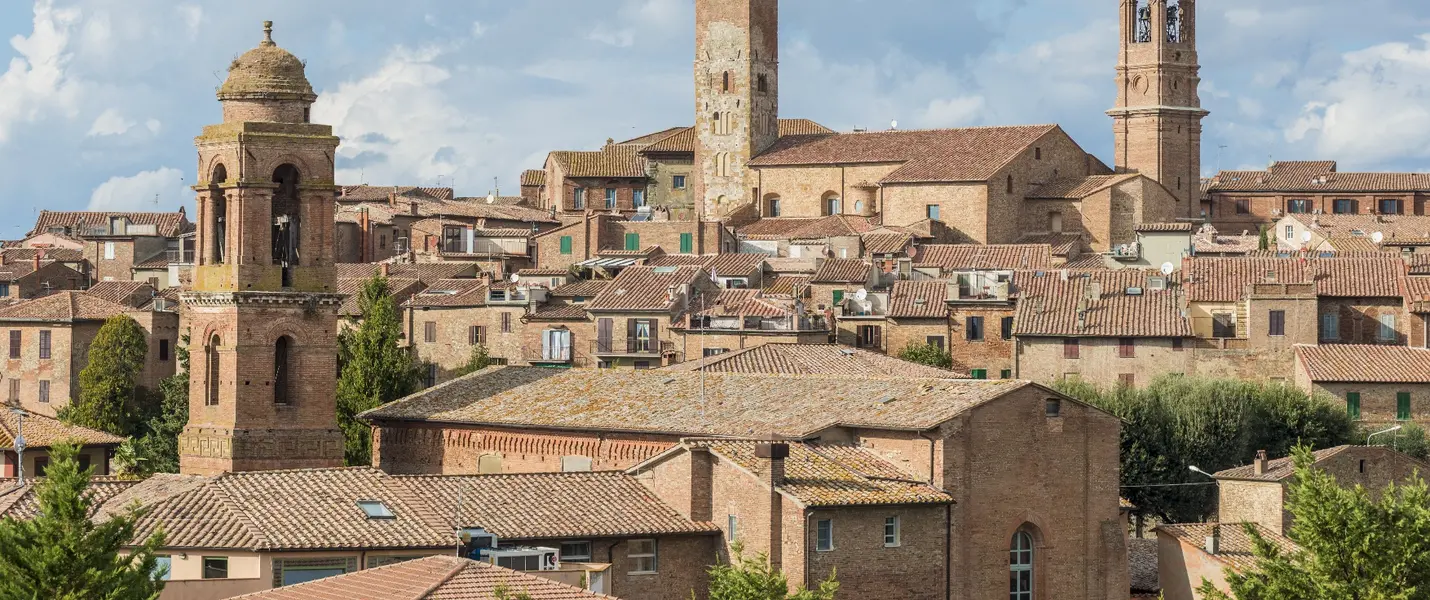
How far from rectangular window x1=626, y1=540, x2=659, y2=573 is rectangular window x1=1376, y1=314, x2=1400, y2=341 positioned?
101 feet

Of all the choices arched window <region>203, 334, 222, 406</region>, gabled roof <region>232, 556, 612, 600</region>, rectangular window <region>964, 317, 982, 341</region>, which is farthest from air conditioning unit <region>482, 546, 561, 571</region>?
rectangular window <region>964, 317, 982, 341</region>

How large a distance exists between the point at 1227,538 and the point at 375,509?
15.4 m

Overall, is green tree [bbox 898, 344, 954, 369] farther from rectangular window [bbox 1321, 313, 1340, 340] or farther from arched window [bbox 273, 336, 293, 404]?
arched window [bbox 273, 336, 293, 404]

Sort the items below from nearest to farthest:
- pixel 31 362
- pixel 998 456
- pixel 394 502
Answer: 1. pixel 394 502
2. pixel 998 456
3. pixel 31 362

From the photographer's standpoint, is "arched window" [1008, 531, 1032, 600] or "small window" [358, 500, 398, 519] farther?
"arched window" [1008, 531, 1032, 600]

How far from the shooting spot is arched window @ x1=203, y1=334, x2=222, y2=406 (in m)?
51.6

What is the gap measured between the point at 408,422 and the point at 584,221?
3245cm

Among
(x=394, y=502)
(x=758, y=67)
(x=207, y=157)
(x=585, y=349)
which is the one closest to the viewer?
(x=394, y=502)

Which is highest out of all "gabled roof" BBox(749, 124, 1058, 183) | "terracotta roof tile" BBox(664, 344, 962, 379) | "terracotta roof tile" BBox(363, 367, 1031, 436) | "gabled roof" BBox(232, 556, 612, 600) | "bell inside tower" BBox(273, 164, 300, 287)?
"gabled roof" BBox(749, 124, 1058, 183)

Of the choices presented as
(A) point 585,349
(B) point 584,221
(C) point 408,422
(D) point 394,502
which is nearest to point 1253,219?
(B) point 584,221

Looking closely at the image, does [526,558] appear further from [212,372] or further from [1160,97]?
[1160,97]

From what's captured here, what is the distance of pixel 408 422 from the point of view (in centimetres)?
5406

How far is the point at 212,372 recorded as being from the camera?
51.7 metres

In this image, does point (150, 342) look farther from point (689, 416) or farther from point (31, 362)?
point (689, 416)
